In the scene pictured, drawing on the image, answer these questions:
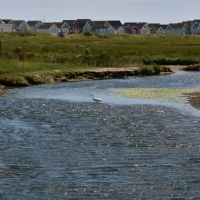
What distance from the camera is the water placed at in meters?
15.5

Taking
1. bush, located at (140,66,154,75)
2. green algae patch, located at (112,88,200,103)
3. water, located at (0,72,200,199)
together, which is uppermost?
water, located at (0,72,200,199)

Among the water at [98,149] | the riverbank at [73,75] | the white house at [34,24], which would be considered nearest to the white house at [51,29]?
the white house at [34,24]

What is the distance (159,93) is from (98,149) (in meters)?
17.0

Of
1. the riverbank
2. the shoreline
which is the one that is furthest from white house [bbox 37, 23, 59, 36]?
the shoreline

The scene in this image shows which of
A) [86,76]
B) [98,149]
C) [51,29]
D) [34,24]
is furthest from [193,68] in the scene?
[34,24]

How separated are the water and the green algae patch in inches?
59.1

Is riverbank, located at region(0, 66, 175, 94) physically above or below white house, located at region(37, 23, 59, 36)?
above

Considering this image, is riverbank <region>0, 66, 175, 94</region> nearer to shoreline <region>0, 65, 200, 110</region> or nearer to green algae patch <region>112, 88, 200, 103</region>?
shoreline <region>0, 65, 200, 110</region>

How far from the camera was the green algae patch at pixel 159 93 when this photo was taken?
3347 cm

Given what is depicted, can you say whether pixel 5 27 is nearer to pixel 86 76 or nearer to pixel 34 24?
pixel 34 24

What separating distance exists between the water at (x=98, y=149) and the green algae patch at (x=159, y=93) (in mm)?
1502

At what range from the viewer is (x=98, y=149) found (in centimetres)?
1969

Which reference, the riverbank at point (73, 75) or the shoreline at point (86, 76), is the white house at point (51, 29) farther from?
the shoreline at point (86, 76)

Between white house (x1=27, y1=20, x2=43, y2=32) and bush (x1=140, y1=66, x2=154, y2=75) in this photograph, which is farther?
white house (x1=27, y1=20, x2=43, y2=32)
